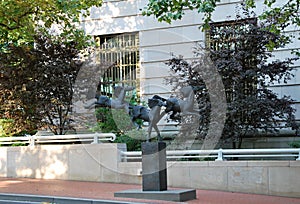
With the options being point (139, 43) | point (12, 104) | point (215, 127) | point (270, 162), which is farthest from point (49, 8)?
point (270, 162)

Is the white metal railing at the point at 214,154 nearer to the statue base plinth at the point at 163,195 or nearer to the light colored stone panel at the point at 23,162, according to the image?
the statue base plinth at the point at 163,195

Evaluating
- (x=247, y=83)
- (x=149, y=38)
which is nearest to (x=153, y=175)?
(x=247, y=83)

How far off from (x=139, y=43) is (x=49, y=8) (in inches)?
227

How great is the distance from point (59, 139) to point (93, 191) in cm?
473

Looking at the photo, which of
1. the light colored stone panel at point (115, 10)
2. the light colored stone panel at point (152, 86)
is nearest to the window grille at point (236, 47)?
the light colored stone panel at point (152, 86)

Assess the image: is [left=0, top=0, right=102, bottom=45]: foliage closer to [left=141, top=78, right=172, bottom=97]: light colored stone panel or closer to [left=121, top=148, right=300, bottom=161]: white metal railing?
[left=141, top=78, right=172, bottom=97]: light colored stone panel

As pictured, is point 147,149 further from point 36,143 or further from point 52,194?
point 36,143

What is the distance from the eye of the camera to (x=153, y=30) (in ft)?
77.0

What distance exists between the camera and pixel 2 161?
19.8 meters

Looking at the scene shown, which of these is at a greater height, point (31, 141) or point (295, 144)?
point (31, 141)

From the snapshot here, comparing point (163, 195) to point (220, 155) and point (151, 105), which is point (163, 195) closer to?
point (151, 105)

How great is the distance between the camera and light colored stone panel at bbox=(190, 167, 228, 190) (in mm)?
15766

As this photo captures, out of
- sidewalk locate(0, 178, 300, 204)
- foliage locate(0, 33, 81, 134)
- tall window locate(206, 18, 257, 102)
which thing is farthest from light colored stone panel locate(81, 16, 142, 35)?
sidewalk locate(0, 178, 300, 204)

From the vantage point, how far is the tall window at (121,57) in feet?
78.4
